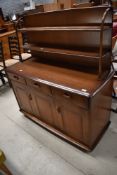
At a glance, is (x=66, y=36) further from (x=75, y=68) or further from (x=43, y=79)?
(x=43, y=79)

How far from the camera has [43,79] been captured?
1.81 meters

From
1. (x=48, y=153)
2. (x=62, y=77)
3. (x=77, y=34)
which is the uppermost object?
(x=77, y=34)

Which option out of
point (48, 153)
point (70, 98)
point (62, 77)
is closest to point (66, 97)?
point (70, 98)

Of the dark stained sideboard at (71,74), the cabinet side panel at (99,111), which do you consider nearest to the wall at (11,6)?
the dark stained sideboard at (71,74)

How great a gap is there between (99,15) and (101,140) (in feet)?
4.82

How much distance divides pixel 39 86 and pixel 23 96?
550 millimetres

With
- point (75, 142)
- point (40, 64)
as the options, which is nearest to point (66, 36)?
point (40, 64)

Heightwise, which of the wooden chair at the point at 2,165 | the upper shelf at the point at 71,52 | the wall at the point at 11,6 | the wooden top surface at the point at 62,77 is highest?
the wall at the point at 11,6

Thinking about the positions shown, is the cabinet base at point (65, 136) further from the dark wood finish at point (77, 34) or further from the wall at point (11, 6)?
the wall at point (11, 6)

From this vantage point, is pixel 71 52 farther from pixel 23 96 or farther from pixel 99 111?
pixel 23 96

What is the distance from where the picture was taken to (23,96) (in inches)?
90.4

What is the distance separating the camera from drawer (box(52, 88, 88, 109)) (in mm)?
1474

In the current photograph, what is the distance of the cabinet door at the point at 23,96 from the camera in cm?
216

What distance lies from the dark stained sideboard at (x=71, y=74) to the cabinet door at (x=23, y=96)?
20mm
